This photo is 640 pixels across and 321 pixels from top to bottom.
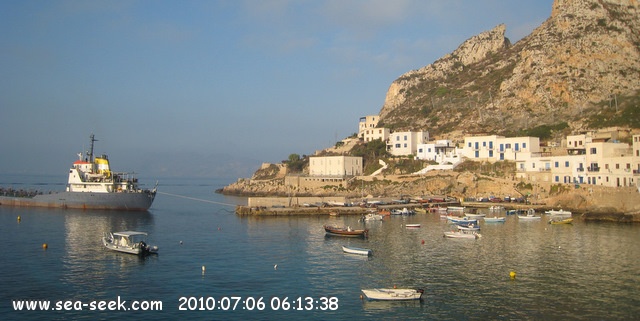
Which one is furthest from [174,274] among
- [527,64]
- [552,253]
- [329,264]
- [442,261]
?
[527,64]

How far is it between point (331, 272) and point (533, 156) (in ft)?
175

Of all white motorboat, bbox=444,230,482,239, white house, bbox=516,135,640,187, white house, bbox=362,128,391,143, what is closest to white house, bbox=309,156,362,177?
white house, bbox=362,128,391,143

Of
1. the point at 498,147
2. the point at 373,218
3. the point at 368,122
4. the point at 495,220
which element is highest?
the point at 368,122

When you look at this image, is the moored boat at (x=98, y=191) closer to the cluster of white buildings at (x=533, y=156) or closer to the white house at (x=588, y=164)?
the cluster of white buildings at (x=533, y=156)

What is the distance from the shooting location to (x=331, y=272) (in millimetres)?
32812

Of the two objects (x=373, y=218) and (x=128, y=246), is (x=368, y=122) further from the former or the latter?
(x=128, y=246)

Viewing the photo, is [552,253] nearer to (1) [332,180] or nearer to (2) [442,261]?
(2) [442,261]

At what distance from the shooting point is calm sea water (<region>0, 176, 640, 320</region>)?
24984mm

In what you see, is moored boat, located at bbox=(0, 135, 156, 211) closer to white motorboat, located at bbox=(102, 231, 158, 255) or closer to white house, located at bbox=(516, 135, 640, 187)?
white motorboat, located at bbox=(102, 231, 158, 255)

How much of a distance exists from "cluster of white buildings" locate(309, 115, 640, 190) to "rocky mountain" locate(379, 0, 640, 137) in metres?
11.6

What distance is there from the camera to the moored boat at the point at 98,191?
2724 inches

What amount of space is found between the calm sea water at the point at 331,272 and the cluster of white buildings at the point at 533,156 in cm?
1500

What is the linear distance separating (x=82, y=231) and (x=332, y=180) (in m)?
47.0

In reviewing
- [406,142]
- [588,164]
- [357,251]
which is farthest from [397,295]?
[406,142]
